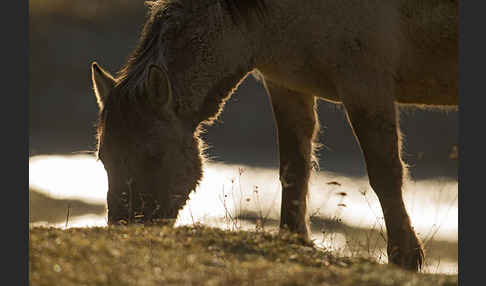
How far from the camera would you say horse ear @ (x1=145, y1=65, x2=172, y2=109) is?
5.11 m

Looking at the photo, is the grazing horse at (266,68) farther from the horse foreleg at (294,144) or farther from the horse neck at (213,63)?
the horse foreleg at (294,144)

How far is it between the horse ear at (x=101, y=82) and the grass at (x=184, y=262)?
5.84 ft

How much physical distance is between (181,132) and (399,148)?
7.31 ft

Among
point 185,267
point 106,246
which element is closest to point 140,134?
point 106,246

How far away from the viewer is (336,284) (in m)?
2.87

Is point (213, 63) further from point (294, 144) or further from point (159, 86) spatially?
point (294, 144)

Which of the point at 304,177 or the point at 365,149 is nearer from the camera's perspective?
→ the point at 365,149

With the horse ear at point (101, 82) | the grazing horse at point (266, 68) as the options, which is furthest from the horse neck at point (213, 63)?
the horse ear at point (101, 82)

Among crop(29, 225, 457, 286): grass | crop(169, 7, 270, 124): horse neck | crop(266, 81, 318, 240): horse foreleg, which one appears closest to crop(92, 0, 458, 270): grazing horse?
crop(169, 7, 270, 124): horse neck

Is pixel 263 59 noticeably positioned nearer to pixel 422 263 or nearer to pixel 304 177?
pixel 304 177

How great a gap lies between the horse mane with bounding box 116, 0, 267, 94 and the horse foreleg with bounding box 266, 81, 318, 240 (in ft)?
4.43

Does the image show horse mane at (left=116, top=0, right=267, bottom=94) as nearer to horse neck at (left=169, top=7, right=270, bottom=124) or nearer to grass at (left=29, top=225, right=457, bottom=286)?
horse neck at (left=169, top=7, right=270, bottom=124)

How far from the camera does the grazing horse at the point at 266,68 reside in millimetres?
5336

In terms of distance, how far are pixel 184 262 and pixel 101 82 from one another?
9.84 ft
